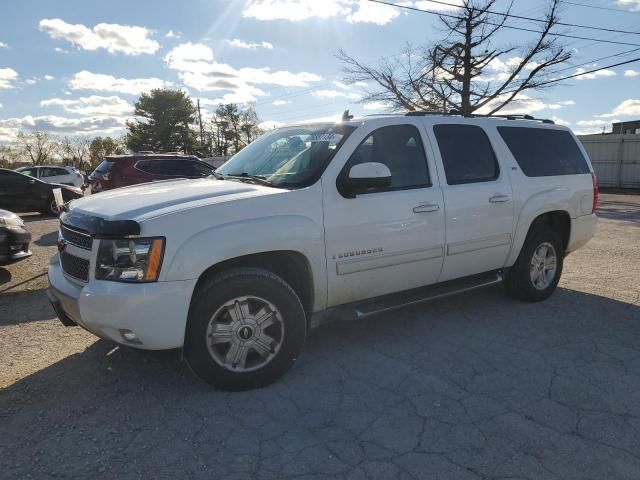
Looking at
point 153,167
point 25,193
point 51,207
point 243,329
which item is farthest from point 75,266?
point 51,207

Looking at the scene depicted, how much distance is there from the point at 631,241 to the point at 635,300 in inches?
174

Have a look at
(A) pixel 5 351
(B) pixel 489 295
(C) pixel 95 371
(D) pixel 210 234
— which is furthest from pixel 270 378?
(B) pixel 489 295

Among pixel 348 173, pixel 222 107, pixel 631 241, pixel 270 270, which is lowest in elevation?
pixel 631 241

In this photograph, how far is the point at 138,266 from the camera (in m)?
2.96

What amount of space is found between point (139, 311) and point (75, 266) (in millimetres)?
741

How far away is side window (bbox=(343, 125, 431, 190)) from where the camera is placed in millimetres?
3943

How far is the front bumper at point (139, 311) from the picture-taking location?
115 inches

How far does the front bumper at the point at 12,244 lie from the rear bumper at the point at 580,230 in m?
6.96

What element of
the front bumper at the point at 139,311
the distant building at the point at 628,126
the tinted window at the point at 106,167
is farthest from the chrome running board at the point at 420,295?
the distant building at the point at 628,126

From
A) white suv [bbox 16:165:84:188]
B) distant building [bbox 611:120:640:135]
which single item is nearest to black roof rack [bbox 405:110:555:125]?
white suv [bbox 16:165:84:188]

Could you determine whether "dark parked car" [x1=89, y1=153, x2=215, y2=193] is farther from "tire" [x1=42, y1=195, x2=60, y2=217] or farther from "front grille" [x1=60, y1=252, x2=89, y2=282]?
"front grille" [x1=60, y1=252, x2=89, y2=282]

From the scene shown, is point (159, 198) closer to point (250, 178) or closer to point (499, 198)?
point (250, 178)

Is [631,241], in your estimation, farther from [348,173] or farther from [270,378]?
[270,378]

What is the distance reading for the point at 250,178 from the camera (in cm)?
395
